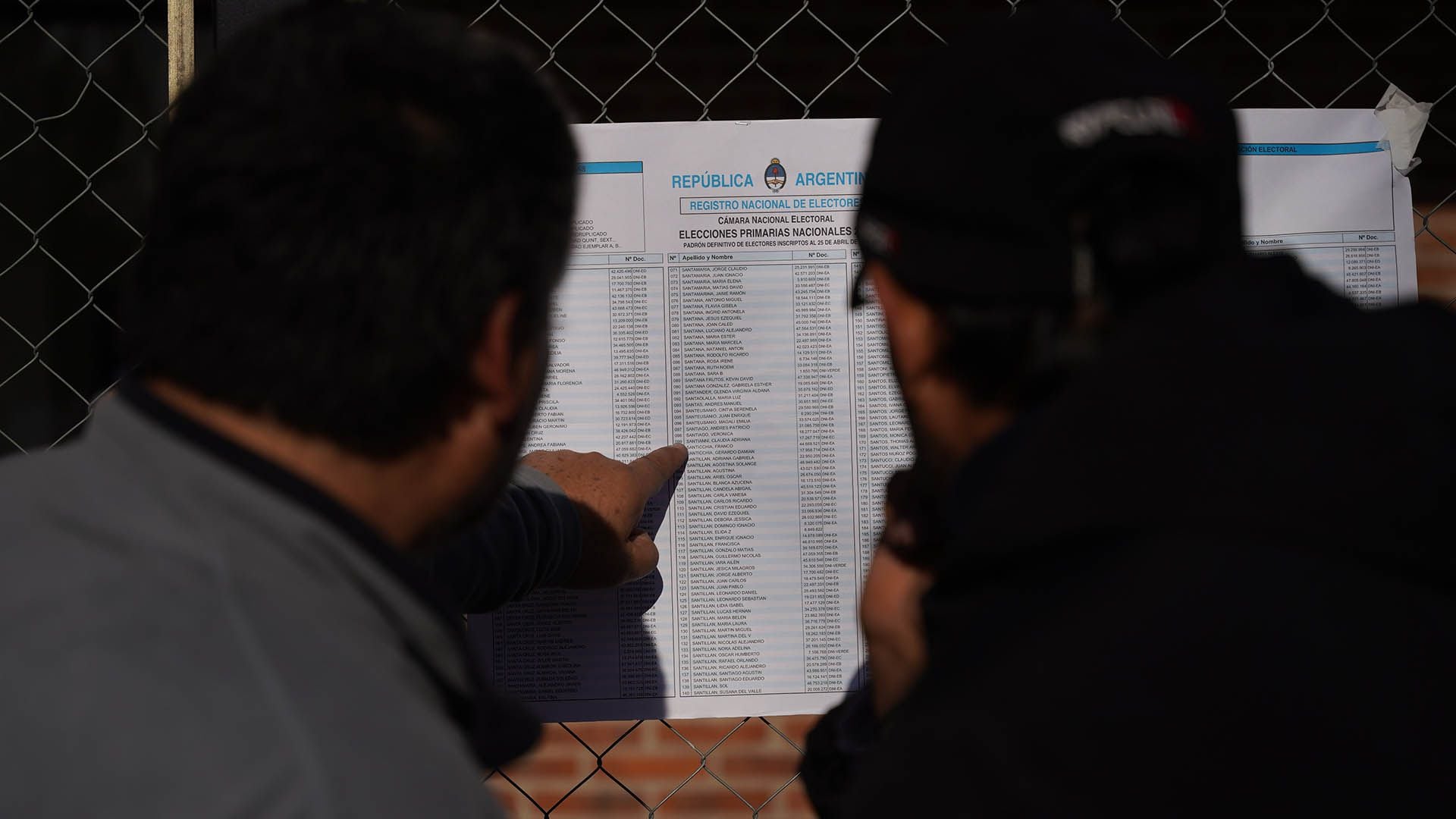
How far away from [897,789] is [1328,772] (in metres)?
0.21

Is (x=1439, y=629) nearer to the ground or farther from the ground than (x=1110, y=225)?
nearer to the ground

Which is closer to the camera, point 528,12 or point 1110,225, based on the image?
point 1110,225

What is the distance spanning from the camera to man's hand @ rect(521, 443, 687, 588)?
115cm

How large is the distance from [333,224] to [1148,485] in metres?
0.44

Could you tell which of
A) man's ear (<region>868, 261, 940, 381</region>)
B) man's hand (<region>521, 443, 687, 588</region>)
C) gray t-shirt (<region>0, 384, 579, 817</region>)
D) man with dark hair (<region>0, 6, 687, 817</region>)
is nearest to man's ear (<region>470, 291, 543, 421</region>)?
man with dark hair (<region>0, 6, 687, 817</region>)

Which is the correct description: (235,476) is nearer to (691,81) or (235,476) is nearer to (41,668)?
(41,668)

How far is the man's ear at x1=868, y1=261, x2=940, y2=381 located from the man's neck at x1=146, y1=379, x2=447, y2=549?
31 cm

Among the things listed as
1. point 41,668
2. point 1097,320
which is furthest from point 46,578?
point 1097,320

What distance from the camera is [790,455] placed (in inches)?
48.3

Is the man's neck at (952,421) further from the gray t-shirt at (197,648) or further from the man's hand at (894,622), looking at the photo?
the gray t-shirt at (197,648)

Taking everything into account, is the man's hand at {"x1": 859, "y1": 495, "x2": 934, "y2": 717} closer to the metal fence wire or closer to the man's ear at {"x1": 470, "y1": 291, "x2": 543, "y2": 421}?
the man's ear at {"x1": 470, "y1": 291, "x2": 543, "y2": 421}

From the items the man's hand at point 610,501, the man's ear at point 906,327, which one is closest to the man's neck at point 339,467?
the man's ear at point 906,327

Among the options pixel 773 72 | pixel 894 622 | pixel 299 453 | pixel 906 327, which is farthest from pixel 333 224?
pixel 773 72

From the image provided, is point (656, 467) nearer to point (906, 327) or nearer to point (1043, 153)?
point (906, 327)
